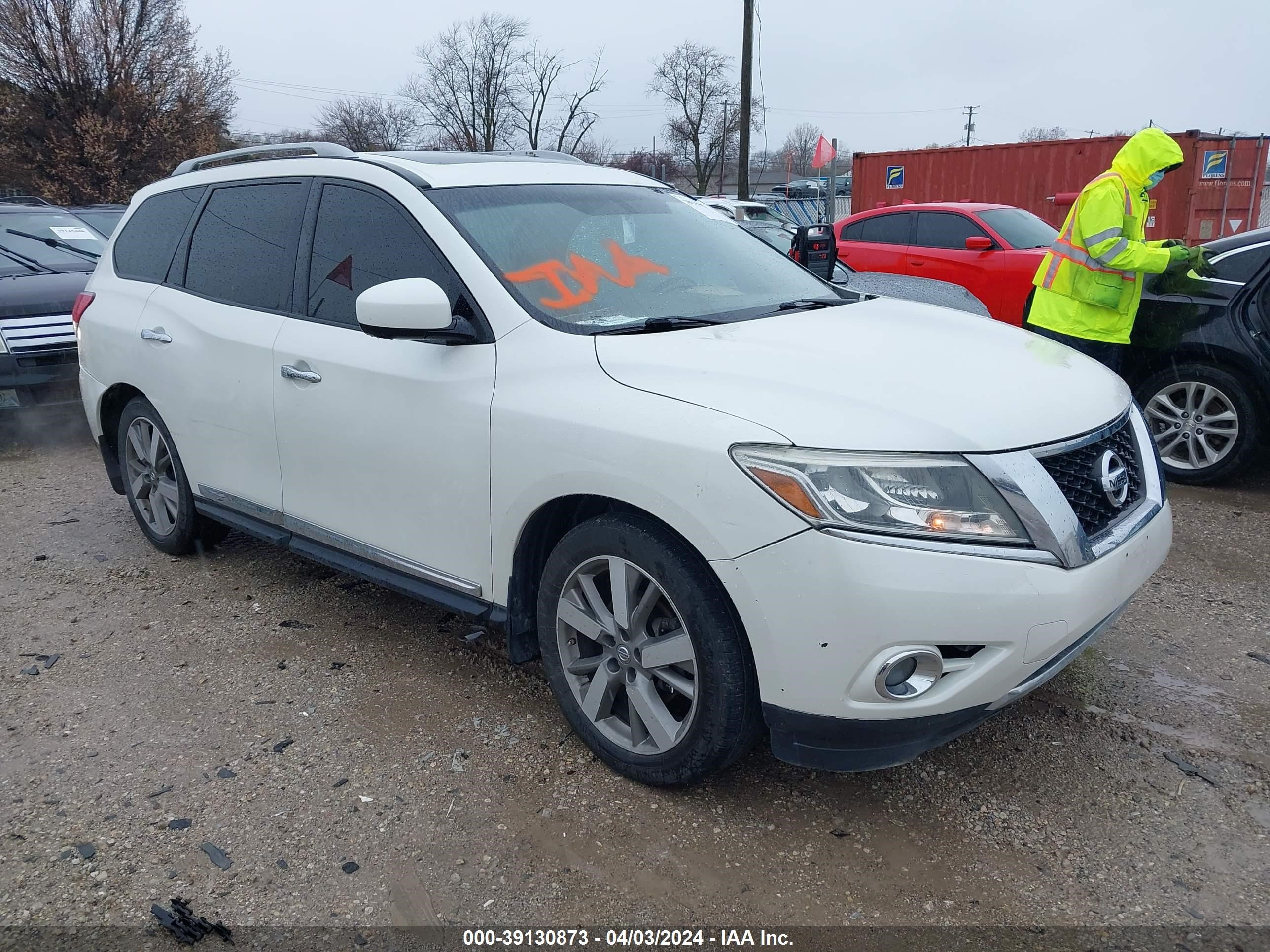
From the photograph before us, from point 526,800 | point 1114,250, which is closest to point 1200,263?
point 1114,250

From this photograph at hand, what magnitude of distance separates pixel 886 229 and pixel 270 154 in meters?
7.72

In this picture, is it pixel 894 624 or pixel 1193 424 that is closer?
pixel 894 624

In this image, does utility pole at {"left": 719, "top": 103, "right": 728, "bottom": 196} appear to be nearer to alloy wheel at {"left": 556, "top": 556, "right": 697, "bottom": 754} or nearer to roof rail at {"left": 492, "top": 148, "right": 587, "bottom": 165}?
roof rail at {"left": 492, "top": 148, "right": 587, "bottom": 165}

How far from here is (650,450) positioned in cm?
251

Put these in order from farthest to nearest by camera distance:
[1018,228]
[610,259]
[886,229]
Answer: [886,229] < [1018,228] < [610,259]

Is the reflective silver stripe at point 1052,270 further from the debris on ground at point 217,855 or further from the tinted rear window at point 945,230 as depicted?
the debris on ground at point 217,855

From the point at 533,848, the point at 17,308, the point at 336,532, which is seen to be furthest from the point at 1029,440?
the point at 17,308

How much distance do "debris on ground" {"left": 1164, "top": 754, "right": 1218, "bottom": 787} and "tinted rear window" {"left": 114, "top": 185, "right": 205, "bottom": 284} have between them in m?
4.42

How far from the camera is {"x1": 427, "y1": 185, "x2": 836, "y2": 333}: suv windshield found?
121 inches

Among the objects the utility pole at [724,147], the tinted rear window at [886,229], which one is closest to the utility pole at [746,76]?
the tinted rear window at [886,229]

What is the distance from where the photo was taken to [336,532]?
3.56 meters

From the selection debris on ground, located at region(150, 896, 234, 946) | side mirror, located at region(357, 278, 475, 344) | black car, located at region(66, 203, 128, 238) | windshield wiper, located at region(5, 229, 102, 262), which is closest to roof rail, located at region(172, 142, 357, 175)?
side mirror, located at region(357, 278, 475, 344)

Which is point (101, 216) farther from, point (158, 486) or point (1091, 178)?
point (1091, 178)

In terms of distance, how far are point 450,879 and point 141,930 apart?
743 millimetres
